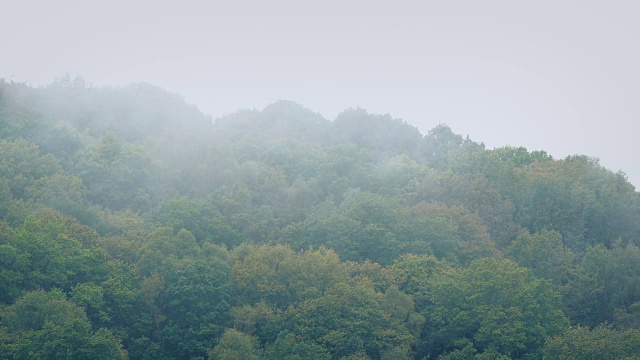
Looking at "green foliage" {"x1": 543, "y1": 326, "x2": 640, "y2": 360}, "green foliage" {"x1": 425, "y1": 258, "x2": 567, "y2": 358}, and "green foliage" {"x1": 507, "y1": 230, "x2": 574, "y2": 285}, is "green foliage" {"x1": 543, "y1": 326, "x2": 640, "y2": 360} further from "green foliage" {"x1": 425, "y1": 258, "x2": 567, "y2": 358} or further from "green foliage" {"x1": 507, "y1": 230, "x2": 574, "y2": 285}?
"green foliage" {"x1": 507, "y1": 230, "x2": 574, "y2": 285}

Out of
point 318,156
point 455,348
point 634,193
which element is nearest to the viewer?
point 455,348

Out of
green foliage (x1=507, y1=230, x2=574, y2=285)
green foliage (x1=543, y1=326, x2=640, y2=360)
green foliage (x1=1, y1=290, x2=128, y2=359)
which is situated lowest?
green foliage (x1=1, y1=290, x2=128, y2=359)

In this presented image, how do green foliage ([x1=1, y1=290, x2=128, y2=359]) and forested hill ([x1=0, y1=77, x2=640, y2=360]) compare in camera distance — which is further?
forested hill ([x1=0, y1=77, x2=640, y2=360])

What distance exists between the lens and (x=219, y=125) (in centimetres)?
8762

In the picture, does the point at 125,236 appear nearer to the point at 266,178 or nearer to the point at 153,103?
the point at 266,178

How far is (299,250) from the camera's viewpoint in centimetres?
5481

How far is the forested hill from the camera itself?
143 feet

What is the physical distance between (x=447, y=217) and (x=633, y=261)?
1243 centimetres

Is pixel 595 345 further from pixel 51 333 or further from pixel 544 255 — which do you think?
pixel 51 333

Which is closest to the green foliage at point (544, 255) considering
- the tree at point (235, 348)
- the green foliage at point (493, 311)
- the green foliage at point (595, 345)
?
the green foliage at point (493, 311)

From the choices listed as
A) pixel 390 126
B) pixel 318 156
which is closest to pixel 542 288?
Answer: pixel 318 156

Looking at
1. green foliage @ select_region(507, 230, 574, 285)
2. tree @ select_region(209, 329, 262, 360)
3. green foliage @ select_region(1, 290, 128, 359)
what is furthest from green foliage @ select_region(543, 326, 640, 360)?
green foliage @ select_region(1, 290, 128, 359)

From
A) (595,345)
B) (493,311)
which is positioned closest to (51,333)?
(493,311)

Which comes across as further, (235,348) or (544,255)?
(544,255)
